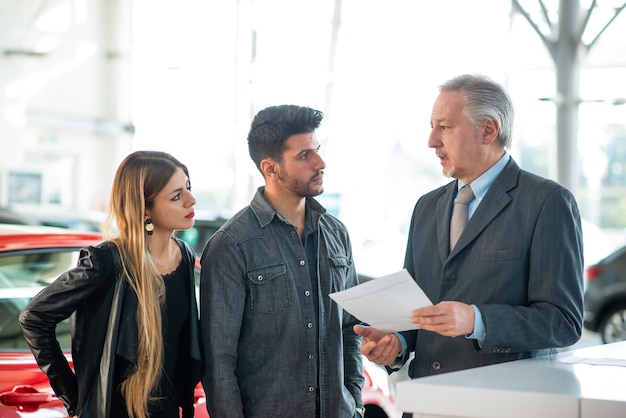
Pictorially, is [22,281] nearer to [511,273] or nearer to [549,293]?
[511,273]

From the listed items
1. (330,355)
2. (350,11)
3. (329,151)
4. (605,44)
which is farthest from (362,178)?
(330,355)

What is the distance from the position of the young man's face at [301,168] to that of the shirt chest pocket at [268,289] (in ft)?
0.80

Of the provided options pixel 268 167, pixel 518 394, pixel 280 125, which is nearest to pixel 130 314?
pixel 268 167

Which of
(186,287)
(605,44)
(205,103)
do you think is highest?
(605,44)

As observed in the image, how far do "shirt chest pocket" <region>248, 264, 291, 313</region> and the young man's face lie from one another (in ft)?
0.80

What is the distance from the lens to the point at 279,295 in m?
2.56

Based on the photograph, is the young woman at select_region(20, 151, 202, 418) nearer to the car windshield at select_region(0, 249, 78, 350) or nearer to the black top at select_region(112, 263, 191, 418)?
the black top at select_region(112, 263, 191, 418)

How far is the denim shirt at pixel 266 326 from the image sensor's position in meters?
2.48

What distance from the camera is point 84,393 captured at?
243cm

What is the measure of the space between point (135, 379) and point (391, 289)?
80cm

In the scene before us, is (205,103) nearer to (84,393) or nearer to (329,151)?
(329,151)

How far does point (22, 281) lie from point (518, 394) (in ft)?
6.83

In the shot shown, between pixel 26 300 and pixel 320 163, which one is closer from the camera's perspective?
pixel 320 163

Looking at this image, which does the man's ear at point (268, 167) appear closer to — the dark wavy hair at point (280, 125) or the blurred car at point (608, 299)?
the dark wavy hair at point (280, 125)
